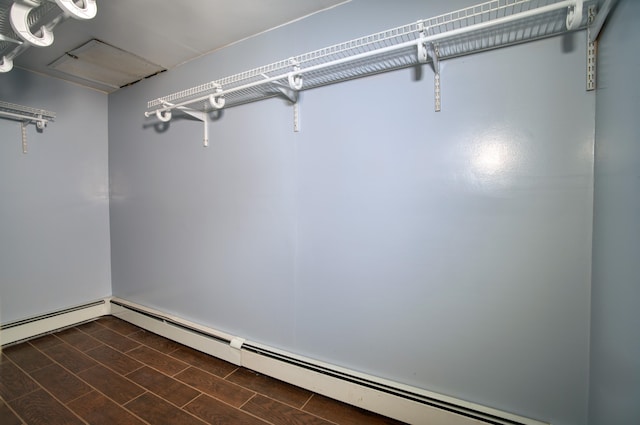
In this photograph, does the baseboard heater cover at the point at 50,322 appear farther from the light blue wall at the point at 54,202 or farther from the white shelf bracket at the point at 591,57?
the white shelf bracket at the point at 591,57

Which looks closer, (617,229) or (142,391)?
(617,229)

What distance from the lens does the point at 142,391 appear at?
172 centimetres

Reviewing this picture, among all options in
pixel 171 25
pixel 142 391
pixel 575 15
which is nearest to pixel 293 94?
pixel 171 25

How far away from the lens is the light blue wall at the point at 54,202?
233 centimetres

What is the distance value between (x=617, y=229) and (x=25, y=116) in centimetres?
399

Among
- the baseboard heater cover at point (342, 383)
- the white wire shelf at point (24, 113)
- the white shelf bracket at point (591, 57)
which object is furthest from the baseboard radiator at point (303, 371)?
the white wire shelf at point (24, 113)

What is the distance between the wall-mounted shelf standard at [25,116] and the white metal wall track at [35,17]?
956 millimetres

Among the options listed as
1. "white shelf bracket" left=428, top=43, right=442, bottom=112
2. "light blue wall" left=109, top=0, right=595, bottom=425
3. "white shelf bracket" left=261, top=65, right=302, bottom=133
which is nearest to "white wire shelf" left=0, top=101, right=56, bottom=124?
"light blue wall" left=109, top=0, right=595, bottom=425

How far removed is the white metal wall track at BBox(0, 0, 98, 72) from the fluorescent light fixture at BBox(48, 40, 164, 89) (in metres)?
0.59

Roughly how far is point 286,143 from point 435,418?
70.6 inches

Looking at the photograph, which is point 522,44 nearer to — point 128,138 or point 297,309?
point 297,309

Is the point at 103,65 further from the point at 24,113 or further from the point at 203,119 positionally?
the point at 203,119

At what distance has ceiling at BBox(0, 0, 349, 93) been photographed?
162 centimetres

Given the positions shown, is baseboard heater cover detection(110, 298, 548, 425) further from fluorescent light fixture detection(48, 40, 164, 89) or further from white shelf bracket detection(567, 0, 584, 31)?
fluorescent light fixture detection(48, 40, 164, 89)
